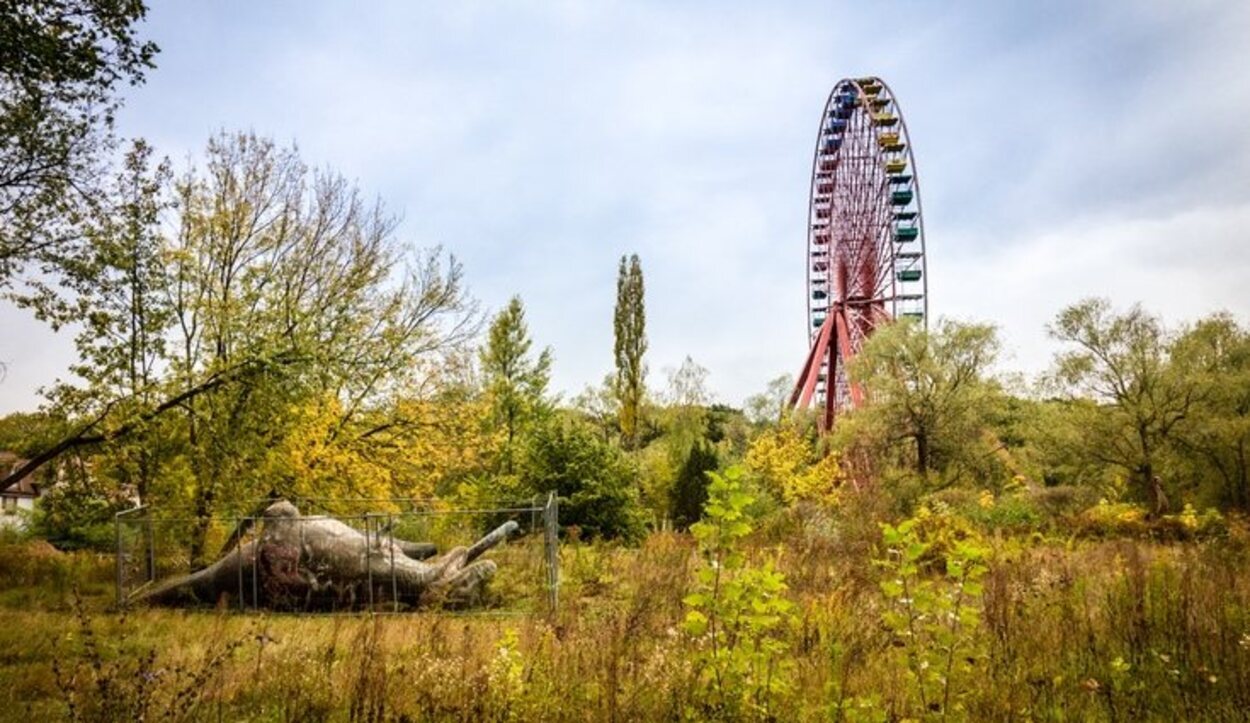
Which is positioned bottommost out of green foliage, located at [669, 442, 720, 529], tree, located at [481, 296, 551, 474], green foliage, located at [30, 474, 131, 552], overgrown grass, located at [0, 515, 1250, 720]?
green foliage, located at [669, 442, 720, 529]

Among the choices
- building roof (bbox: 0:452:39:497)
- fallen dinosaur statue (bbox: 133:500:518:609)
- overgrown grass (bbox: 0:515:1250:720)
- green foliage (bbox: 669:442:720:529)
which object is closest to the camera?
overgrown grass (bbox: 0:515:1250:720)

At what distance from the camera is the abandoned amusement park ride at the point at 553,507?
34.0ft

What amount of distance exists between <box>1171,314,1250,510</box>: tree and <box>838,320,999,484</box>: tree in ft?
18.4

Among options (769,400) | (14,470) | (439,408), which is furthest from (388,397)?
(769,400)

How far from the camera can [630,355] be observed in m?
34.9

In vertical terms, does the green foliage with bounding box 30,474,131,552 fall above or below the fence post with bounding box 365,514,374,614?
above

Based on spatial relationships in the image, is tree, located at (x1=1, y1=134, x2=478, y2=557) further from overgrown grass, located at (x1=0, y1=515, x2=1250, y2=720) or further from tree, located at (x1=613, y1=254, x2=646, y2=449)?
tree, located at (x1=613, y1=254, x2=646, y2=449)

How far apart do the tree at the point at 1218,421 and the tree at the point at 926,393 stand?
18.4ft

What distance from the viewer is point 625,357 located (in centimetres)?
3500

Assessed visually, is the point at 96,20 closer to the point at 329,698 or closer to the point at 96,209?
the point at 96,209

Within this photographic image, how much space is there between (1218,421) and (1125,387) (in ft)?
11.4

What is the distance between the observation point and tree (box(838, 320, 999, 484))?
2580cm

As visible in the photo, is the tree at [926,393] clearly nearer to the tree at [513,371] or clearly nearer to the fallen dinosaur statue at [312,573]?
the tree at [513,371]

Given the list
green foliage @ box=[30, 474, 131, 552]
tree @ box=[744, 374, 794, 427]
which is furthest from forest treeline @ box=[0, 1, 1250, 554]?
tree @ box=[744, 374, 794, 427]
